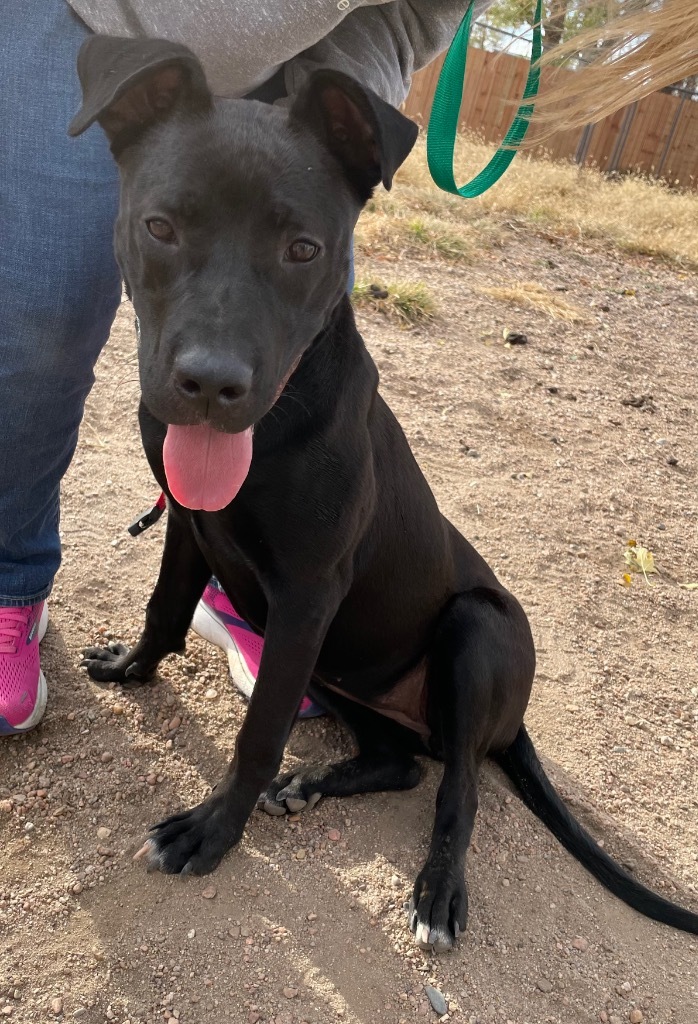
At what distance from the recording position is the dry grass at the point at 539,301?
23.0ft

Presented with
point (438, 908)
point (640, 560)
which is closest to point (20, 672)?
point (438, 908)

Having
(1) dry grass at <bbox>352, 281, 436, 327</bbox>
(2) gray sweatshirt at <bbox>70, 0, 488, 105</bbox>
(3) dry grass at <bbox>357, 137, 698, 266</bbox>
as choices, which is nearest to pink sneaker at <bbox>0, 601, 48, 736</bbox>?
(2) gray sweatshirt at <bbox>70, 0, 488, 105</bbox>

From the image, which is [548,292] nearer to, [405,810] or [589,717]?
[589,717]

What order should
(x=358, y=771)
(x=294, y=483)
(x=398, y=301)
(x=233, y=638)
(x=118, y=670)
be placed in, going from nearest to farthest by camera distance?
(x=294, y=483)
(x=358, y=771)
(x=118, y=670)
(x=233, y=638)
(x=398, y=301)

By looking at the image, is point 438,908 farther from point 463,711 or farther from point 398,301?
point 398,301

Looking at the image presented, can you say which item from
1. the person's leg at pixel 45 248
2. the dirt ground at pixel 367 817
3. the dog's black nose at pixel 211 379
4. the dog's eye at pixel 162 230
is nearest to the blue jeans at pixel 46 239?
the person's leg at pixel 45 248

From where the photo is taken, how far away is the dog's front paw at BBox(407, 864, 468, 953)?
85.0 inches

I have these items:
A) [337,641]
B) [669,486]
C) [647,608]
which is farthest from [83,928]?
[669,486]

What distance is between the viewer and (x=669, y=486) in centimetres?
482

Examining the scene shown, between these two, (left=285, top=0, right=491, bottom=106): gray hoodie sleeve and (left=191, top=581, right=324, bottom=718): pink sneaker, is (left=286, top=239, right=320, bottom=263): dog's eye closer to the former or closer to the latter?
(left=285, top=0, right=491, bottom=106): gray hoodie sleeve

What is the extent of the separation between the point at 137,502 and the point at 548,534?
6.18 ft

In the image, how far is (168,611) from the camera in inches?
104

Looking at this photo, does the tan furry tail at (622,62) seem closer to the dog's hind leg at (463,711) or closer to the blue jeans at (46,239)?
the blue jeans at (46,239)

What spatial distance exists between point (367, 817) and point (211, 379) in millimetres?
1481
